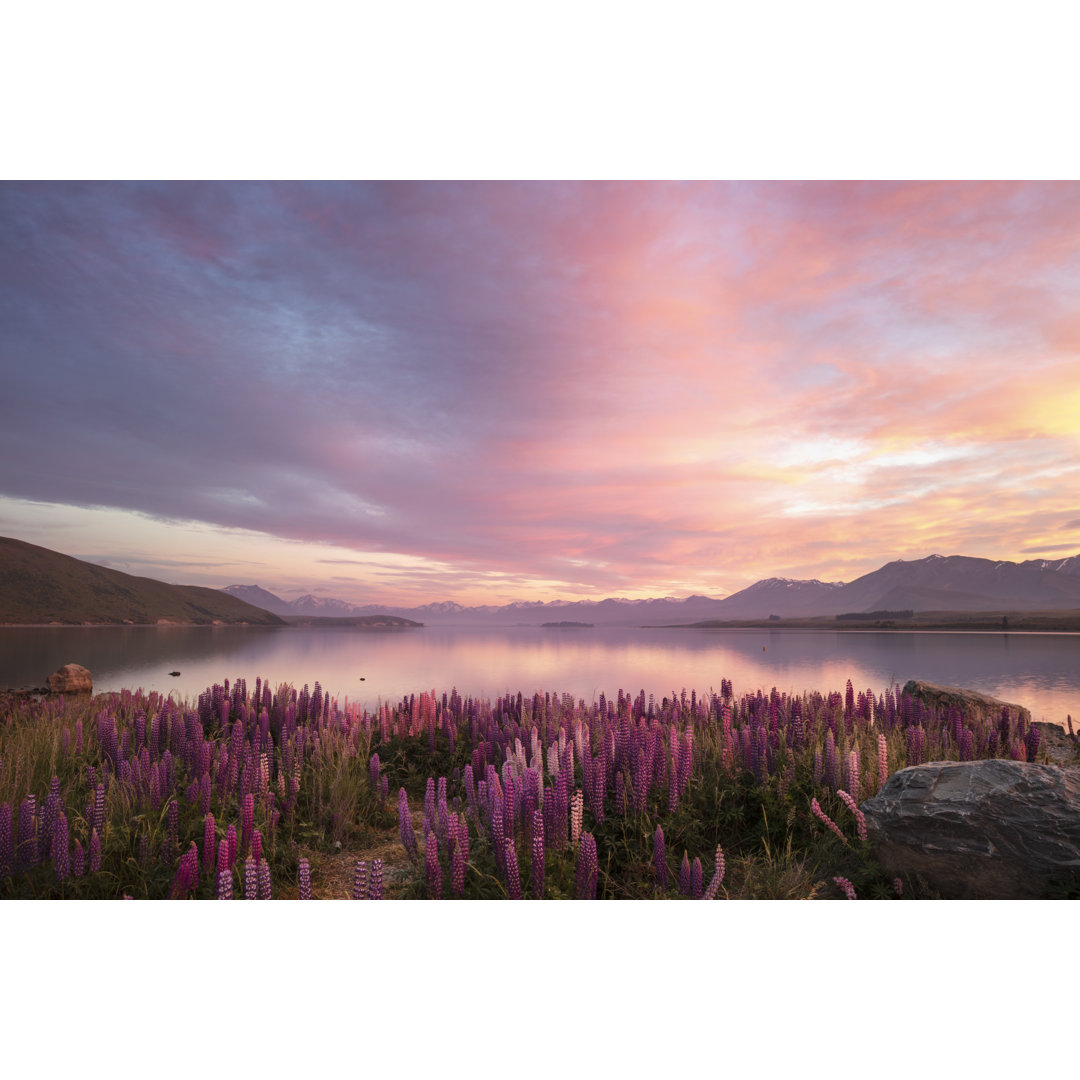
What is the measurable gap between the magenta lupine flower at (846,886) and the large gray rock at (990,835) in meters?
0.27

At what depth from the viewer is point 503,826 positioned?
11.2ft

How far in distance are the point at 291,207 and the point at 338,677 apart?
1198 cm

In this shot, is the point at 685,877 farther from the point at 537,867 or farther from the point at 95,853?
the point at 95,853

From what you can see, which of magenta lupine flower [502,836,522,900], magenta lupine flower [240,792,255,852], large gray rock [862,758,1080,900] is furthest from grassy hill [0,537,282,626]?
large gray rock [862,758,1080,900]

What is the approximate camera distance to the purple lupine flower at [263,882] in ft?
9.96

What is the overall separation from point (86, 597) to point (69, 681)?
34887 millimetres

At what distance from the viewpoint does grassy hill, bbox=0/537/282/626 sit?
23422 mm

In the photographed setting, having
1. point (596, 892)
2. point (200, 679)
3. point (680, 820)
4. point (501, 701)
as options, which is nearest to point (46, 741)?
point (501, 701)

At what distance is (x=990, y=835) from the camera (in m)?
3.35

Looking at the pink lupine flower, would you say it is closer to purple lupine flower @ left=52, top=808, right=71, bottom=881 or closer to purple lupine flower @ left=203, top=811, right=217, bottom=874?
purple lupine flower @ left=203, top=811, right=217, bottom=874

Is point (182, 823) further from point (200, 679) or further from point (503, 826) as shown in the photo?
point (200, 679)

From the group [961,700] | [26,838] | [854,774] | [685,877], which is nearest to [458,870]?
[685,877]

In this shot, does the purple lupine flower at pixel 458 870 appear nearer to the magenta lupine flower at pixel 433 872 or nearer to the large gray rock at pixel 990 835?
the magenta lupine flower at pixel 433 872

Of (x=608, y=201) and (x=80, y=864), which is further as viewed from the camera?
(x=608, y=201)
